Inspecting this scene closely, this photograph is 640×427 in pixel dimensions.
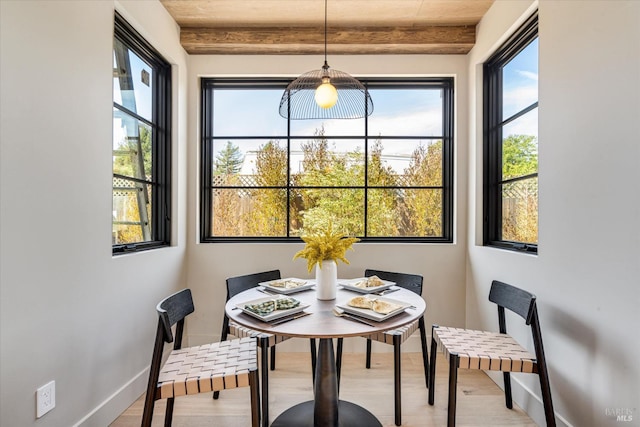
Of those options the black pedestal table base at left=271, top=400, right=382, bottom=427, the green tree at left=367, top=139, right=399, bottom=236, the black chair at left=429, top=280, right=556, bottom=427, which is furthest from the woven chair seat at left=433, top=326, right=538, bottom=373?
the green tree at left=367, top=139, right=399, bottom=236

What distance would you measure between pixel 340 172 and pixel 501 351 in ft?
5.93

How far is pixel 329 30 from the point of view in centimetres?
274

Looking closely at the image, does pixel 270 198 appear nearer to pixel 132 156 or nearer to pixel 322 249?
pixel 132 156

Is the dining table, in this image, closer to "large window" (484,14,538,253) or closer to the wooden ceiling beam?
"large window" (484,14,538,253)

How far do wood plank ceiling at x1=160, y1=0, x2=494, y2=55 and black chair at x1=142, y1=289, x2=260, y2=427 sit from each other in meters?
2.12

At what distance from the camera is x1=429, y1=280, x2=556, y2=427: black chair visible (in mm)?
1626

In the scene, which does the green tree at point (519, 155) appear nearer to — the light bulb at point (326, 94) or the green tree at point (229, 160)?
the light bulb at point (326, 94)

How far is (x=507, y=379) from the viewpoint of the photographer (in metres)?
2.09

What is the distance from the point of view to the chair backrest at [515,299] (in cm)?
172
